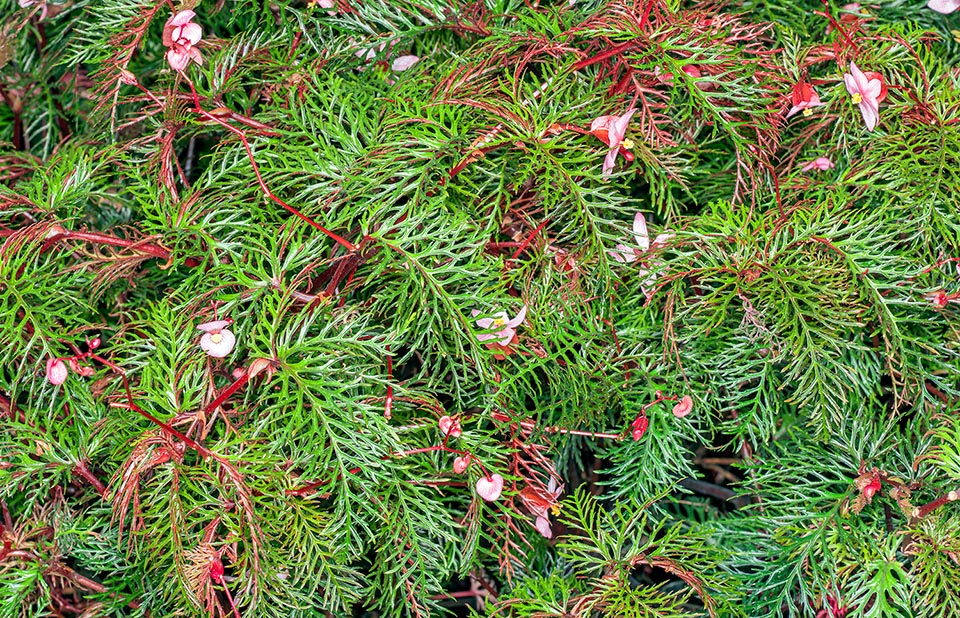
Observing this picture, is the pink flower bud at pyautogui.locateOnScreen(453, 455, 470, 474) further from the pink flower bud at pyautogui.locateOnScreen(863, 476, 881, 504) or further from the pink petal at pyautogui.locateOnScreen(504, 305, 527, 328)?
the pink flower bud at pyautogui.locateOnScreen(863, 476, 881, 504)

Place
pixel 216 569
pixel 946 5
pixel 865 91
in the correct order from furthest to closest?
pixel 946 5 < pixel 865 91 < pixel 216 569

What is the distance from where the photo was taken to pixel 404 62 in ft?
3.41

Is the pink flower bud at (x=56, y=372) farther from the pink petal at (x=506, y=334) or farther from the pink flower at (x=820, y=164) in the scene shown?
the pink flower at (x=820, y=164)

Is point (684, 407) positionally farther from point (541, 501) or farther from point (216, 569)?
point (216, 569)

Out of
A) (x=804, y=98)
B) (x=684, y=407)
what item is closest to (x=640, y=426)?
(x=684, y=407)

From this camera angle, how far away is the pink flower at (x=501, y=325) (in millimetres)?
911

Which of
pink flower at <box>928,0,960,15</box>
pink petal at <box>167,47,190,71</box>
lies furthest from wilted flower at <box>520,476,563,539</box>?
pink flower at <box>928,0,960,15</box>

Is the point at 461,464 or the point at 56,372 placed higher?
the point at 56,372

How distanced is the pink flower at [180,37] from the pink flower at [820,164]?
0.72 meters

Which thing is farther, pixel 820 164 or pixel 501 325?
pixel 820 164

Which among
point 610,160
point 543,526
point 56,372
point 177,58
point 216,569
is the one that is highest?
point 177,58

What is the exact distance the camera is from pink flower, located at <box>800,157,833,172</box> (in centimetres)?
102

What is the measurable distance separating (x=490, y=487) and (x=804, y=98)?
1.81ft

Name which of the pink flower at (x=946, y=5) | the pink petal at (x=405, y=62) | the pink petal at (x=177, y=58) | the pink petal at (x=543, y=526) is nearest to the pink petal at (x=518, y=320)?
the pink petal at (x=543, y=526)
